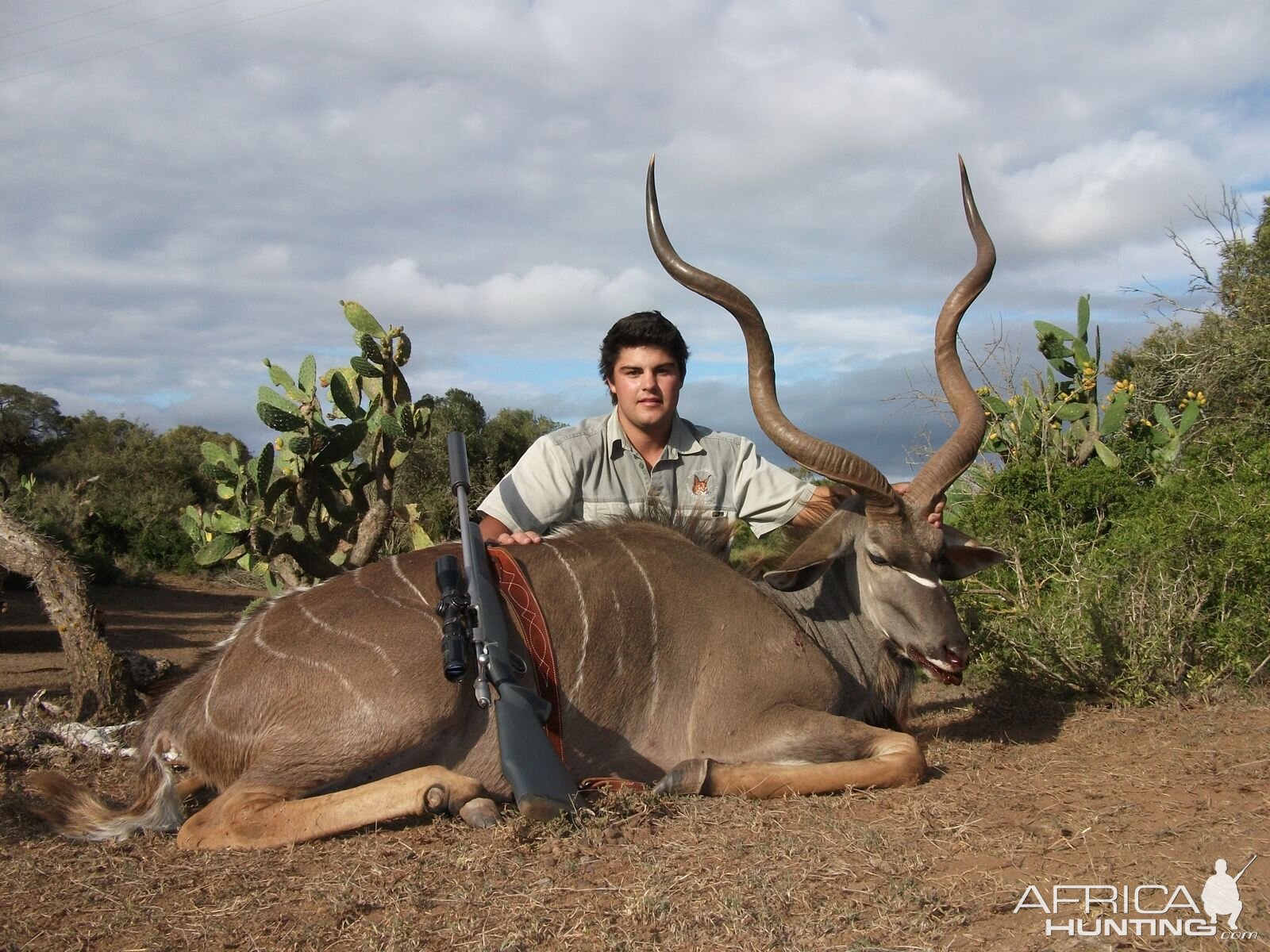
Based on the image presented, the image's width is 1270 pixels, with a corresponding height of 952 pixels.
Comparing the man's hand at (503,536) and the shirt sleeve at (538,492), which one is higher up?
the shirt sleeve at (538,492)

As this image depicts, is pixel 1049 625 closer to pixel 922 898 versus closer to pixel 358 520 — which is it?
pixel 922 898

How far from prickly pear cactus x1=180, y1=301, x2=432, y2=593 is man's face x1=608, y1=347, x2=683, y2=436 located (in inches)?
66.5

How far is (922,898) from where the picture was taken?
2.28m

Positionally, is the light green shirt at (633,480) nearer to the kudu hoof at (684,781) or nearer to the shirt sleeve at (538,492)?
the shirt sleeve at (538,492)

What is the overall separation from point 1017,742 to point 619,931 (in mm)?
2175

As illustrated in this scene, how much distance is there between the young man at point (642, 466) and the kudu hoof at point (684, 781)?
136 cm

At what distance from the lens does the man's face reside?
4.49 m

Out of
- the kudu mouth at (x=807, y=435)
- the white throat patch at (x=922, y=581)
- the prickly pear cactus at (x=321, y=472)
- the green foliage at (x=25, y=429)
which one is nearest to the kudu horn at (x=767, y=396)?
the kudu mouth at (x=807, y=435)

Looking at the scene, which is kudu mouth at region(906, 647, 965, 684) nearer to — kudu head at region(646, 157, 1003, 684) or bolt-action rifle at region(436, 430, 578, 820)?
kudu head at region(646, 157, 1003, 684)

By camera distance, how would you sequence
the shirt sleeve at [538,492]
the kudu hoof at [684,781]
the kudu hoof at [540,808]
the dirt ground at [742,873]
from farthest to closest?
1. the shirt sleeve at [538,492]
2. the kudu hoof at [684,781]
3. the kudu hoof at [540,808]
4. the dirt ground at [742,873]

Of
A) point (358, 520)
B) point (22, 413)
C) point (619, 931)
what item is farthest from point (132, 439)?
point (619, 931)

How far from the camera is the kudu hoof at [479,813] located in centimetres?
292

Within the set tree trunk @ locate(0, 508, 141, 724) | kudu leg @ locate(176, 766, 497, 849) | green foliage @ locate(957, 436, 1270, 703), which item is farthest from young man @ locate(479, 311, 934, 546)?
tree trunk @ locate(0, 508, 141, 724)

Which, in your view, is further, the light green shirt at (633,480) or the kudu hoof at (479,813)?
the light green shirt at (633,480)
